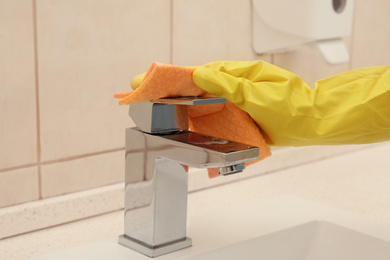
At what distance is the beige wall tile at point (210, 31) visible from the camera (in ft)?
2.81

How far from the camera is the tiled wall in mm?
704

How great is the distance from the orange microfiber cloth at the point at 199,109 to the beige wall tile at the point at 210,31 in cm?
27

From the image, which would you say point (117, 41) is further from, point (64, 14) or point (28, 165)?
point (28, 165)

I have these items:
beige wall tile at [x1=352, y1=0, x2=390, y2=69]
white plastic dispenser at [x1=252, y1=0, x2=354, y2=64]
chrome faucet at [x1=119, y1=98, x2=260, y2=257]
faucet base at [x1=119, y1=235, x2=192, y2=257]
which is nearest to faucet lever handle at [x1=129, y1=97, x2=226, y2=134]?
chrome faucet at [x1=119, y1=98, x2=260, y2=257]

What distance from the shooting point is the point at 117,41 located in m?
0.79

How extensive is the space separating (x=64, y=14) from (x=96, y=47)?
60mm

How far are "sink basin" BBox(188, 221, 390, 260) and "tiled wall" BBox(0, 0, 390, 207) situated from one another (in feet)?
0.82

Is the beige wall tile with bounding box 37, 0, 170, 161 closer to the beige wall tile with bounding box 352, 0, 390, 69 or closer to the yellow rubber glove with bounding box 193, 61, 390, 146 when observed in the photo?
the yellow rubber glove with bounding box 193, 61, 390, 146

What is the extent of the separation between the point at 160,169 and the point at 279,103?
125 mm

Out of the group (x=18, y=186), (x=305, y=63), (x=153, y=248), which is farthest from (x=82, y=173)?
(x=305, y=63)

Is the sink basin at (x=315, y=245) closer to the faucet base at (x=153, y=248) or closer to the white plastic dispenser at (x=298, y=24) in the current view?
the faucet base at (x=153, y=248)

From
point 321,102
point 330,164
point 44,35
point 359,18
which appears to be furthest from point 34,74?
point 359,18

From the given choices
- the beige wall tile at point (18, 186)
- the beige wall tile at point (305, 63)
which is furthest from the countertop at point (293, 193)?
the beige wall tile at point (305, 63)

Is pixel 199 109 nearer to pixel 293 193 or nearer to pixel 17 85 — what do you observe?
pixel 17 85
